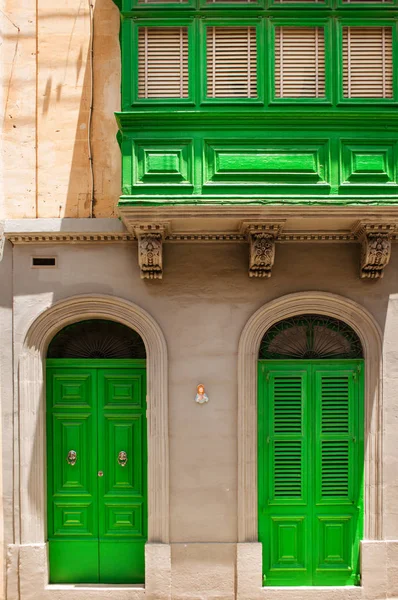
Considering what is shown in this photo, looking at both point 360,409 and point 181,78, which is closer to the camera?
point 181,78

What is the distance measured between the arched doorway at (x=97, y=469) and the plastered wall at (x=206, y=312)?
569 mm

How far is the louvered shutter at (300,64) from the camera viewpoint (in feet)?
19.9

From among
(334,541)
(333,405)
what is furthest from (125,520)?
(333,405)

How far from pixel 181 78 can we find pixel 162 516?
5516mm

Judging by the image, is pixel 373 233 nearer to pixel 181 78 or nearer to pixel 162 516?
pixel 181 78

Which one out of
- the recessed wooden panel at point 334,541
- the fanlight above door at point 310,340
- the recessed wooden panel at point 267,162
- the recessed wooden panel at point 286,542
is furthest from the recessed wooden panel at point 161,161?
the recessed wooden panel at point 334,541

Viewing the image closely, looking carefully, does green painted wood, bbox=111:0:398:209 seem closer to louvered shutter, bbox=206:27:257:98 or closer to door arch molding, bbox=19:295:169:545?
louvered shutter, bbox=206:27:257:98

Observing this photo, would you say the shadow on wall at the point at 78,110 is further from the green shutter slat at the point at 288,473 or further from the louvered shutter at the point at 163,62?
the green shutter slat at the point at 288,473

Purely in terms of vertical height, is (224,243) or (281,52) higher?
(281,52)

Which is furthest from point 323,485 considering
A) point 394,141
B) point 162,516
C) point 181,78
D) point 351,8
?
point 351,8

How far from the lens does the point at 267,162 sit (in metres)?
5.99

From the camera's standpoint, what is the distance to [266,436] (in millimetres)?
6688

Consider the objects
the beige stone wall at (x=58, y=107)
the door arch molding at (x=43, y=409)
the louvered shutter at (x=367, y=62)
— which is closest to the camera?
the louvered shutter at (x=367, y=62)

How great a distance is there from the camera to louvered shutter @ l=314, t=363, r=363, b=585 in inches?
263
